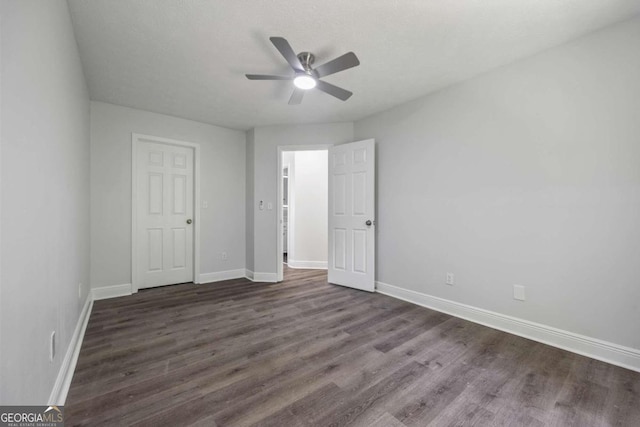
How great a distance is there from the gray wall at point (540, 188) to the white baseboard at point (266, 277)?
1.98 meters

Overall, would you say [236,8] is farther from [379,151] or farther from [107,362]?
[107,362]

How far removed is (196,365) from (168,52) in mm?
2506

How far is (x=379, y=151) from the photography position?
144 inches

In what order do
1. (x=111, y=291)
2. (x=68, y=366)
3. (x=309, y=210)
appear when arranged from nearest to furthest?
(x=68, y=366), (x=111, y=291), (x=309, y=210)

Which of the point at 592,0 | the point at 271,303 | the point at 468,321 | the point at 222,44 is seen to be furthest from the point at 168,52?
the point at 468,321

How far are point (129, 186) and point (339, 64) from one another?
10.2 feet

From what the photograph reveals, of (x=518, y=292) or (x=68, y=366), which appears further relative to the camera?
(x=518, y=292)

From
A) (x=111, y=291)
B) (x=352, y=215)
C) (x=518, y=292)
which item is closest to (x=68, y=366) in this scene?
(x=111, y=291)

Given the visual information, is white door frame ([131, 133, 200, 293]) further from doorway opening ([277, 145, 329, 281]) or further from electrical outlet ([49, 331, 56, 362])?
electrical outlet ([49, 331, 56, 362])

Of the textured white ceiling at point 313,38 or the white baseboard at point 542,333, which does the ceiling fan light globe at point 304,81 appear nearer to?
the textured white ceiling at point 313,38

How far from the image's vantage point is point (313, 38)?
2.05 meters

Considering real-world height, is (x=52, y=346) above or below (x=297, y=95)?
below

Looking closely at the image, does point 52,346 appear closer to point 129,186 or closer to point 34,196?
point 34,196

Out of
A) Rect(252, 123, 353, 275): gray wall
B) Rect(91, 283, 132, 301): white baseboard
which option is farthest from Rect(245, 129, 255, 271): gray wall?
Rect(91, 283, 132, 301): white baseboard
